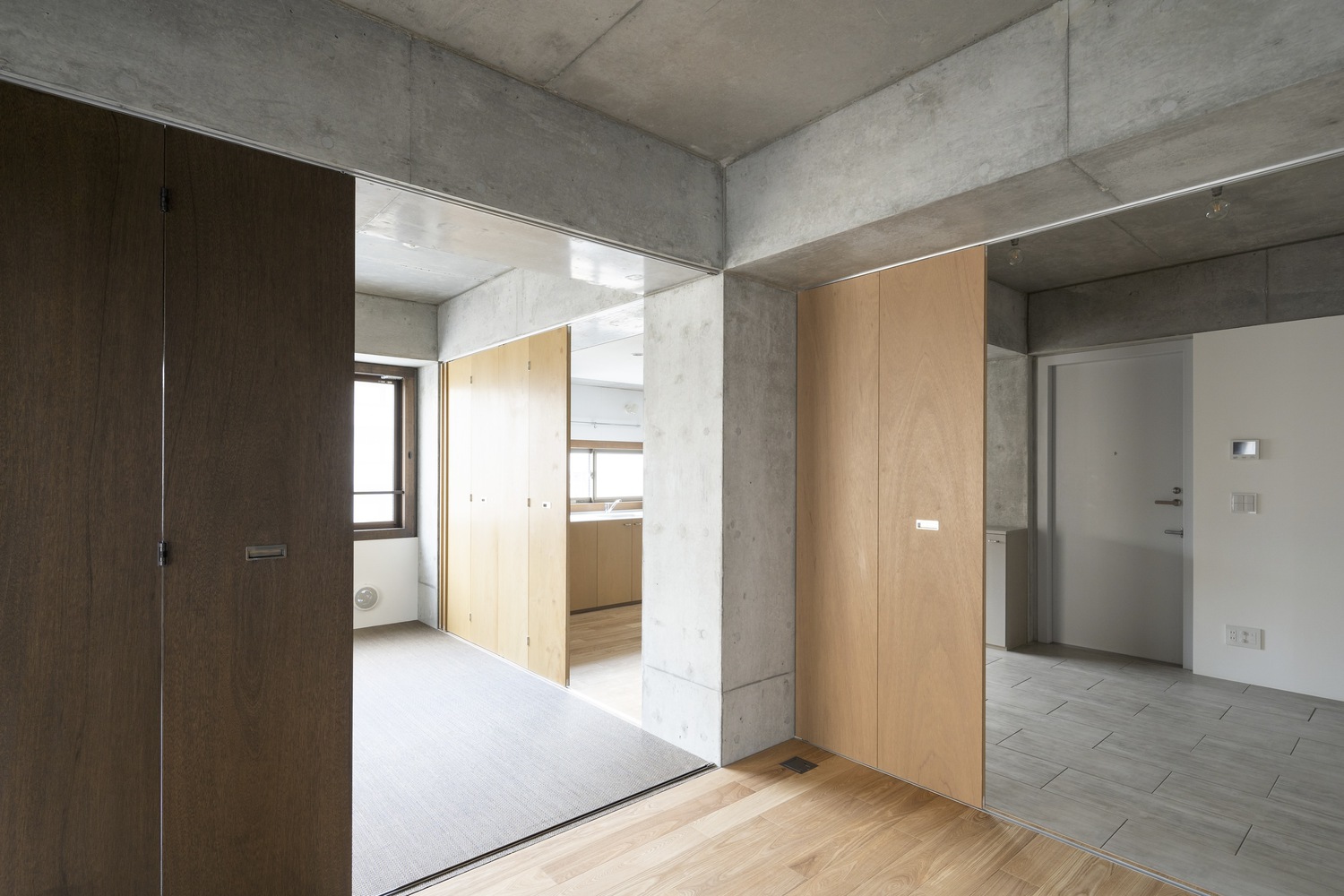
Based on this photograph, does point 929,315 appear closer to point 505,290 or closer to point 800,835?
point 800,835

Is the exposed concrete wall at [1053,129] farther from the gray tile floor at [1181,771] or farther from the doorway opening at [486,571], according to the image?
the gray tile floor at [1181,771]

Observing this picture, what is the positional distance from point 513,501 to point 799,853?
314 cm

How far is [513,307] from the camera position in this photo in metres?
4.97

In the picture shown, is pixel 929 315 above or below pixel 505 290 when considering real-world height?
below

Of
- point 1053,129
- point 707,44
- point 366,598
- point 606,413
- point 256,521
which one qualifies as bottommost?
point 366,598

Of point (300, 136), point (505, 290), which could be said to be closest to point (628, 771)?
point (300, 136)

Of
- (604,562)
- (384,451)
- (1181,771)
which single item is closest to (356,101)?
(1181,771)

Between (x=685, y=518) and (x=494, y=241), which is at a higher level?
(x=494, y=241)

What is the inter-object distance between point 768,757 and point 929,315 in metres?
2.16

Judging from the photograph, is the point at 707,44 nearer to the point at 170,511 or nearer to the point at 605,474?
the point at 170,511

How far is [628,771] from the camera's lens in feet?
10.4

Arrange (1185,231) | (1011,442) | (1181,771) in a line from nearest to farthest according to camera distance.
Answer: (1181,771)
(1185,231)
(1011,442)

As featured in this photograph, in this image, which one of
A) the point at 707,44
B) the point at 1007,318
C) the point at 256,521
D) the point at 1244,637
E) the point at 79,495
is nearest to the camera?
the point at 79,495

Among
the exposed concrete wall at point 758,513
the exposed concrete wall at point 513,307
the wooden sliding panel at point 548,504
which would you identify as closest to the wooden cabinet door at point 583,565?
the wooden sliding panel at point 548,504
